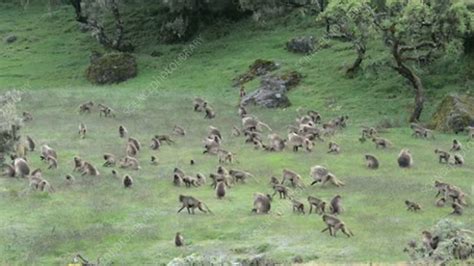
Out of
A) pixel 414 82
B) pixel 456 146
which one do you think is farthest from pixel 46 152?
pixel 414 82

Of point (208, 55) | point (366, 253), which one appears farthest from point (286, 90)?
point (366, 253)

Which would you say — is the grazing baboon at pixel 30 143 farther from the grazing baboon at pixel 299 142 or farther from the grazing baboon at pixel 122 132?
the grazing baboon at pixel 299 142

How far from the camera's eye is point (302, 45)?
216ft

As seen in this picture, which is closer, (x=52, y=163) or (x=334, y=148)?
(x=52, y=163)

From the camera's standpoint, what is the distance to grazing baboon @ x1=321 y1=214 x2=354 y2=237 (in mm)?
25922

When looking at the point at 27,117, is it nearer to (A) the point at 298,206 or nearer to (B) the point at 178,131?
(B) the point at 178,131

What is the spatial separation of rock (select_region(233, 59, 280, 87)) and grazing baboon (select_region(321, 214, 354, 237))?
3479cm

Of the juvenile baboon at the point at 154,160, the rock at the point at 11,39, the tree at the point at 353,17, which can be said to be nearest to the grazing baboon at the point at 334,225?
the juvenile baboon at the point at 154,160

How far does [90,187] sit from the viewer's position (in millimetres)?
33188

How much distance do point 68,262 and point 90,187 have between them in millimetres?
9052

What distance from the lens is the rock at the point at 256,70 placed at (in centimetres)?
6081

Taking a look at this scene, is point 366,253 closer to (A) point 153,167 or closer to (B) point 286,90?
(A) point 153,167

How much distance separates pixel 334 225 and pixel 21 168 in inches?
599

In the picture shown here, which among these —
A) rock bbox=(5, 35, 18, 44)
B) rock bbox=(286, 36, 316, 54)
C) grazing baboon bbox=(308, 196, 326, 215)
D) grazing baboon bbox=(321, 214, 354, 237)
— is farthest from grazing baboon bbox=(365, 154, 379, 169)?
rock bbox=(5, 35, 18, 44)
